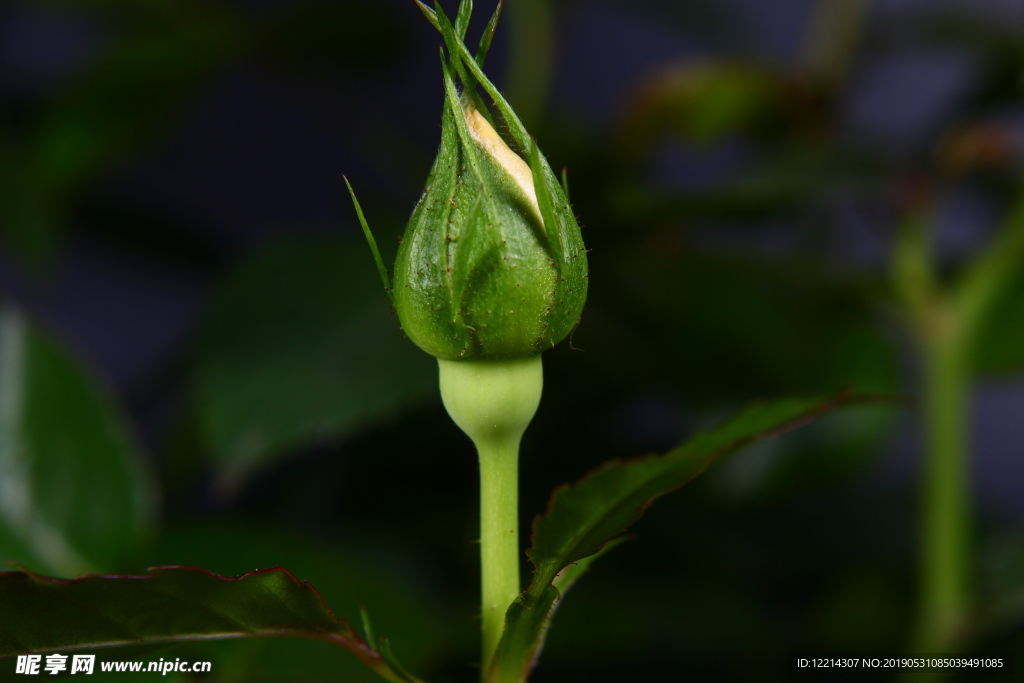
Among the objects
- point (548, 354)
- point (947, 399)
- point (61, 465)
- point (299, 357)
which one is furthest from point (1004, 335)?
point (61, 465)

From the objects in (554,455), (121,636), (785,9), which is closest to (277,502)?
(554,455)

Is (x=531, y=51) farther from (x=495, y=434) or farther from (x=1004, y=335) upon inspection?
(x=495, y=434)

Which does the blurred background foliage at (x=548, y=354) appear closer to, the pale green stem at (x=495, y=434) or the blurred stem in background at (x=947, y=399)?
the blurred stem in background at (x=947, y=399)

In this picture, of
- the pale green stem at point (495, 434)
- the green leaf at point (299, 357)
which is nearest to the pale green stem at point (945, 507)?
the green leaf at point (299, 357)

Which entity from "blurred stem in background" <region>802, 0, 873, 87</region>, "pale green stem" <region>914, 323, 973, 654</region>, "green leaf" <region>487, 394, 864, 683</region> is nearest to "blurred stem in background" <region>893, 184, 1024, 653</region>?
"pale green stem" <region>914, 323, 973, 654</region>

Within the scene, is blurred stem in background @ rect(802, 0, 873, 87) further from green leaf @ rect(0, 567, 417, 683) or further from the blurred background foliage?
green leaf @ rect(0, 567, 417, 683)

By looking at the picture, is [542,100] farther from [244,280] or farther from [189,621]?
[189,621]

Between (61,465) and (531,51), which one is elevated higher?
(531,51)
